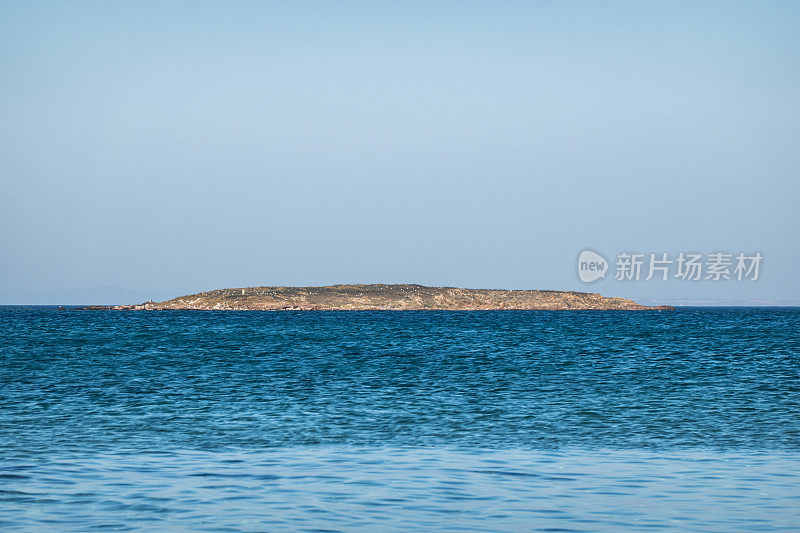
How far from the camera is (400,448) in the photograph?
69.3ft

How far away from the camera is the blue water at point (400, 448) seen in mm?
14461

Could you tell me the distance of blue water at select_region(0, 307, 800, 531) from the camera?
47.4 ft

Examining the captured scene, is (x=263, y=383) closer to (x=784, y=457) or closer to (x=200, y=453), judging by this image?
(x=200, y=453)

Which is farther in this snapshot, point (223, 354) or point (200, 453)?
point (223, 354)

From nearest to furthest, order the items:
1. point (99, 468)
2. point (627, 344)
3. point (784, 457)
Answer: point (99, 468)
point (784, 457)
point (627, 344)

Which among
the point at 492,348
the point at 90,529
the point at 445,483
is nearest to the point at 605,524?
the point at 445,483

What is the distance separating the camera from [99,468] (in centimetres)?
1839

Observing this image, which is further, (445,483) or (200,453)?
(200,453)

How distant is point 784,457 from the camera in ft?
66.1

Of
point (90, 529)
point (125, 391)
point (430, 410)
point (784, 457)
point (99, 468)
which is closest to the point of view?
point (90, 529)

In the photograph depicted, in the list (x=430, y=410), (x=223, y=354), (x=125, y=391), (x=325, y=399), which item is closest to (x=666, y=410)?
(x=430, y=410)

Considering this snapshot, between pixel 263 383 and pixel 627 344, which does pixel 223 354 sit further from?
pixel 627 344

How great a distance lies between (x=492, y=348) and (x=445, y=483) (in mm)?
47886

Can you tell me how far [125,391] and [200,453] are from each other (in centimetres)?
1556
